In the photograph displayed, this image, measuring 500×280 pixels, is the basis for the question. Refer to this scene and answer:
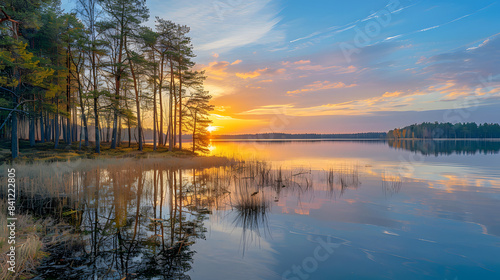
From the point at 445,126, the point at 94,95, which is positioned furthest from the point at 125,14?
the point at 445,126

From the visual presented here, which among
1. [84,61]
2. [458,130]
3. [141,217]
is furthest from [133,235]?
[458,130]

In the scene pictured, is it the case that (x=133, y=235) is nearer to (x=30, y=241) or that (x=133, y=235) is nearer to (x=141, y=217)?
(x=141, y=217)

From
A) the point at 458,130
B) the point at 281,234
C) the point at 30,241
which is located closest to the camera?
the point at 30,241

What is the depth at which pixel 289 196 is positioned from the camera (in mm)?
11289

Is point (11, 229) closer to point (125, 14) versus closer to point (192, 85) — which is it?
point (125, 14)

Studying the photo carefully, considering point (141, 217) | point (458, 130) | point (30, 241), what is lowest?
point (141, 217)

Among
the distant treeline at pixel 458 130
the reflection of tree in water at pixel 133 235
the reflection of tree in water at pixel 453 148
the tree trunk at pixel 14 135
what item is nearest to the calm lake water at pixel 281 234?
the reflection of tree in water at pixel 133 235

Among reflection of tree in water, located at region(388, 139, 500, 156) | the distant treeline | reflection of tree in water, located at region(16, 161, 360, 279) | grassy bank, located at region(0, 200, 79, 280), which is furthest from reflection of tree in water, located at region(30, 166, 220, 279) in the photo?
the distant treeline

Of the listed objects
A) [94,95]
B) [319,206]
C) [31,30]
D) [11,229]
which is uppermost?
[31,30]

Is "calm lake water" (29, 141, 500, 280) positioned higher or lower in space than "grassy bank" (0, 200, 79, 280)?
lower

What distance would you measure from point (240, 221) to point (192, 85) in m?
31.8

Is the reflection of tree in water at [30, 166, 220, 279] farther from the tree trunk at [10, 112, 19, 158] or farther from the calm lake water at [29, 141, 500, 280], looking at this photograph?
the tree trunk at [10, 112, 19, 158]

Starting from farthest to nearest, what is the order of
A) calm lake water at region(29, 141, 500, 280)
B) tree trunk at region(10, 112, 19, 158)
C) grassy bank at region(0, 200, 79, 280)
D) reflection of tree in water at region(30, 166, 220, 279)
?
tree trunk at region(10, 112, 19, 158) < calm lake water at region(29, 141, 500, 280) < reflection of tree in water at region(30, 166, 220, 279) < grassy bank at region(0, 200, 79, 280)

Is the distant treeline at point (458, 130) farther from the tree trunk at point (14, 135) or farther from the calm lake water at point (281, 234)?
the tree trunk at point (14, 135)
